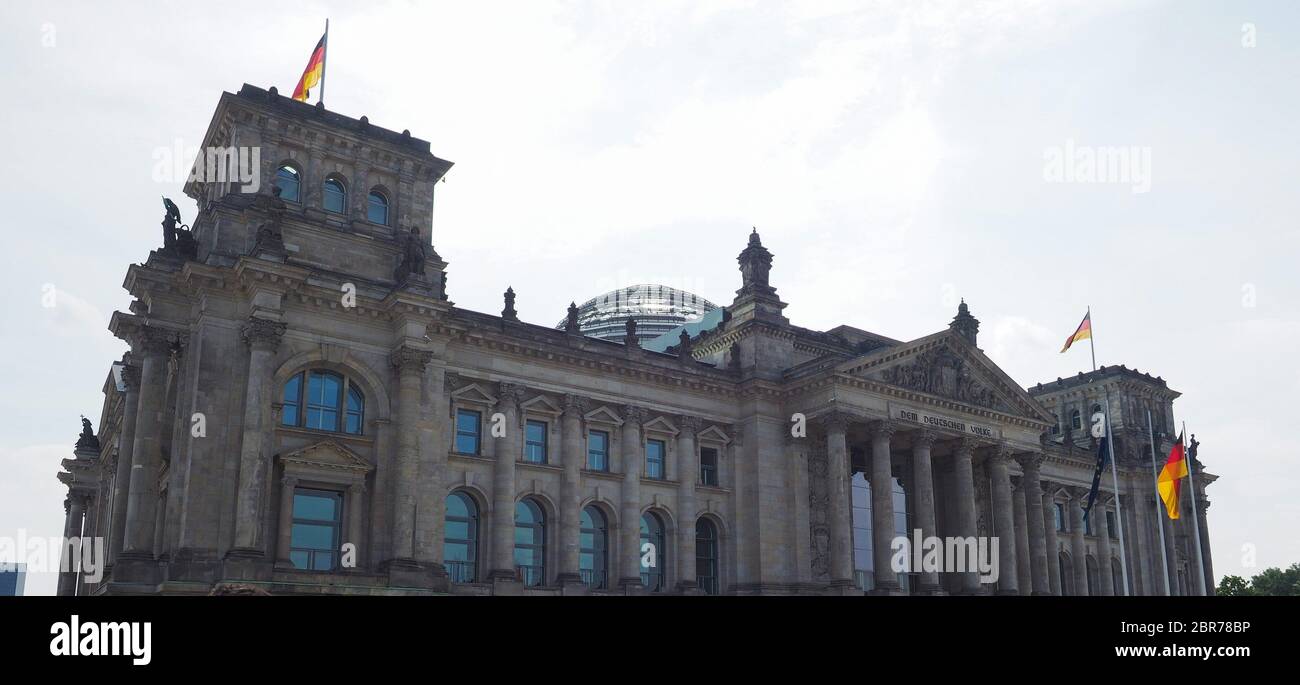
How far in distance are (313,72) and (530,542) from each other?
20.6 m

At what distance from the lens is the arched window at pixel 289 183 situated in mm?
42125

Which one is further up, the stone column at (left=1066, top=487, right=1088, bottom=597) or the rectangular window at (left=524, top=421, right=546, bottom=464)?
the rectangular window at (left=524, top=421, right=546, bottom=464)

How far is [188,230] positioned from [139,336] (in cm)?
426

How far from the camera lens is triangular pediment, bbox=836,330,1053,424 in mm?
A: 52375

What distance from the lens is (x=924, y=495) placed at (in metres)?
52.8

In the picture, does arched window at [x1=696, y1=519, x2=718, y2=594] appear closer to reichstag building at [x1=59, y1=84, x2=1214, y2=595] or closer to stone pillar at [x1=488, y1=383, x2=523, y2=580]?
reichstag building at [x1=59, y1=84, x2=1214, y2=595]

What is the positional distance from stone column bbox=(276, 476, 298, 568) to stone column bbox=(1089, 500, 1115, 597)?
5114cm

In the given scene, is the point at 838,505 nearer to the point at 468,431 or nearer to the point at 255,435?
the point at 468,431

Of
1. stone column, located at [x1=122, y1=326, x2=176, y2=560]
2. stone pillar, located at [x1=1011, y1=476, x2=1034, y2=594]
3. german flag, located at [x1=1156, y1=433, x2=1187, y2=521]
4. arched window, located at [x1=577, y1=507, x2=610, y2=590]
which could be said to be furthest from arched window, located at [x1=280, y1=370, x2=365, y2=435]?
stone pillar, located at [x1=1011, y1=476, x2=1034, y2=594]

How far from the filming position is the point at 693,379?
166 feet

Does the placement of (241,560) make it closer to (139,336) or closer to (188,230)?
(139,336)

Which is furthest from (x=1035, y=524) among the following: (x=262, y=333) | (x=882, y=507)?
(x=262, y=333)
